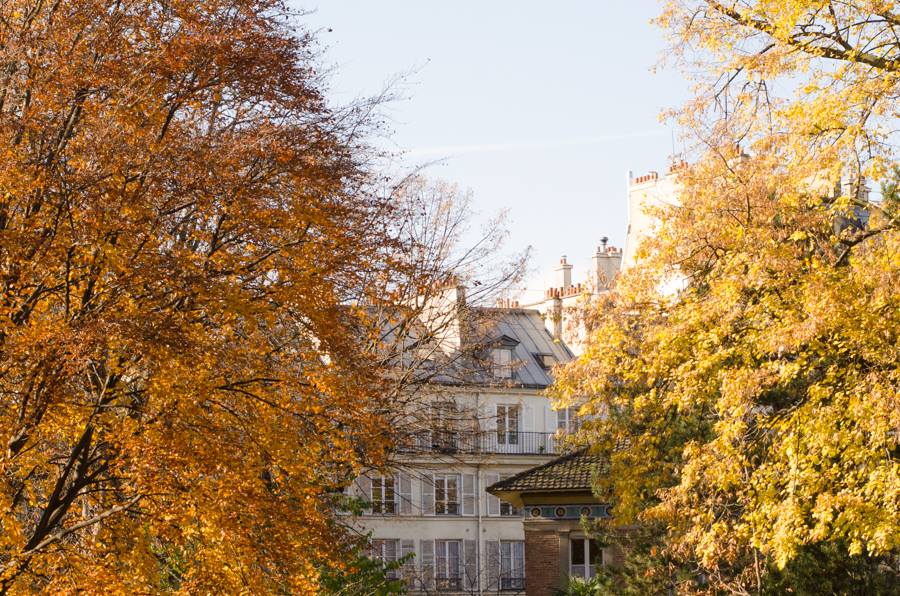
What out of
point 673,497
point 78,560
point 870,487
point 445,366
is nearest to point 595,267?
point 445,366

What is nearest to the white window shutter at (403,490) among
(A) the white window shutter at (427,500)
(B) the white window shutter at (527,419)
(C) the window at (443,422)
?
(A) the white window shutter at (427,500)

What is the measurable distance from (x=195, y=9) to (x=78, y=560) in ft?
21.7

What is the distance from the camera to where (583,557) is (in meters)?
33.6

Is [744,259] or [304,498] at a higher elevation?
[744,259]

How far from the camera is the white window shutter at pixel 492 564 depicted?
181ft

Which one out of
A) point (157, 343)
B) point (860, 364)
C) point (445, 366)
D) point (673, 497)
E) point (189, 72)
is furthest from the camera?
point (445, 366)

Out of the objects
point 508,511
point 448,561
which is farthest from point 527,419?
point 448,561

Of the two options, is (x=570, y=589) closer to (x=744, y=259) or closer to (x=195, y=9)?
(x=744, y=259)

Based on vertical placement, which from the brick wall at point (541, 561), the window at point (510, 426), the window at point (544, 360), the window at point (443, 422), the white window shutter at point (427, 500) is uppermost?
the window at point (544, 360)

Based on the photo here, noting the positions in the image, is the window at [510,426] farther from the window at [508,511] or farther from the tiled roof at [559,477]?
the tiled roof at [559,477]

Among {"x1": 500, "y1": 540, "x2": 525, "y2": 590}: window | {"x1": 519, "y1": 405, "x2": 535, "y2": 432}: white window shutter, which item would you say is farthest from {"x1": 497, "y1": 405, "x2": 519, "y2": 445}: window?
{"x1": 500, "y1": 540, "x2": 525, "y2": 590}: window

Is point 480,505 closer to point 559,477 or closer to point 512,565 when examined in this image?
point 512,565

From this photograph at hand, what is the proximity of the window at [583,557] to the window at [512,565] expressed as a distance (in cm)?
2218

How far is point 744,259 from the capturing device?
1819 cm
